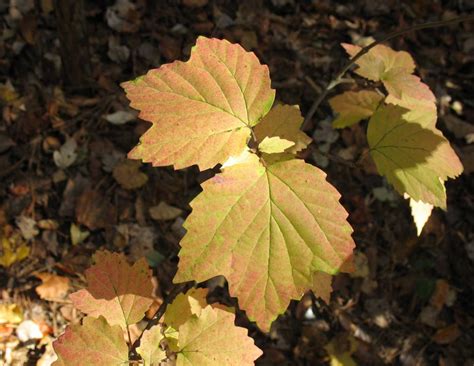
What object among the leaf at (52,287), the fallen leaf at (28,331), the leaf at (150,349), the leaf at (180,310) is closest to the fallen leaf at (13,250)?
the leaf at (52,287)

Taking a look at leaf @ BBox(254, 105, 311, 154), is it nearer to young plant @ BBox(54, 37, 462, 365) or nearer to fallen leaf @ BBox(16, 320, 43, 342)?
young plant @ BBox(54, 37, 462, 365)

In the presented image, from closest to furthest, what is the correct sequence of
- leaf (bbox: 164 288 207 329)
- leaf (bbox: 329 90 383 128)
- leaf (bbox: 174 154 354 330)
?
leaf (bbox: 174 154 354 330), leaf (bbox: 164 288 207 329), leaf (bbox: 329 90 383 128)

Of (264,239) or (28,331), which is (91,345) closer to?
(264,239)

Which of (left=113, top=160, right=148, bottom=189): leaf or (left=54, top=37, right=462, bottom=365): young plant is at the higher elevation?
(left=54, top=37, right=462, bottom=365): young plant

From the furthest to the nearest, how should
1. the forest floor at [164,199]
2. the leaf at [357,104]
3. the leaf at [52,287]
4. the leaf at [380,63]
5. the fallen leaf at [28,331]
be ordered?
1. the forest floor at [164,199]
2. the leaf at [52,287]
3. the fallen leaf at [28,331]
4. the leaf at [357,104]
5. the leaf at [380,63]

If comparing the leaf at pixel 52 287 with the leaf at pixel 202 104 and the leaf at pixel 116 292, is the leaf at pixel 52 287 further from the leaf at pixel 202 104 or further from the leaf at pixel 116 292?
the leaf at pixel 202 104

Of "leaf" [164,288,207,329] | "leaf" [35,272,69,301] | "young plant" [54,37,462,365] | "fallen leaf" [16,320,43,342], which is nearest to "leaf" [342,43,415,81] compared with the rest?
"young plant" [54,37,462,365]

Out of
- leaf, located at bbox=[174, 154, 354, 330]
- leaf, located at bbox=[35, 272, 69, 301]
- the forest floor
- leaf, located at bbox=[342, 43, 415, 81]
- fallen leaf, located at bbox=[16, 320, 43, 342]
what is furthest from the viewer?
the forest floor
